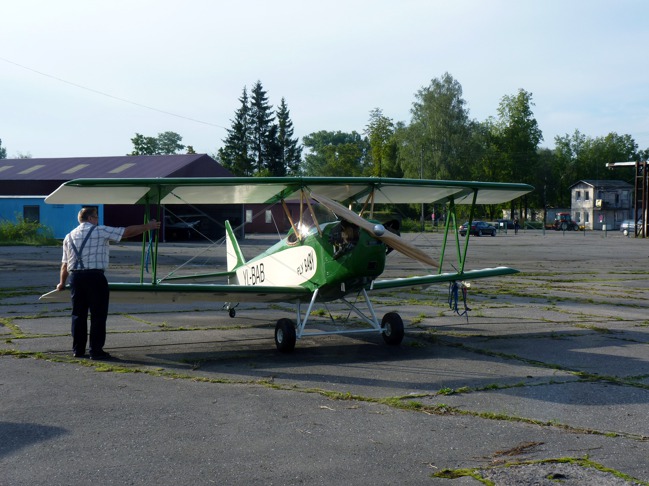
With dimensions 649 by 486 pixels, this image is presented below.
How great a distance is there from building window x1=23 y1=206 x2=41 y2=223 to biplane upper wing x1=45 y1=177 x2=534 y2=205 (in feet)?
123

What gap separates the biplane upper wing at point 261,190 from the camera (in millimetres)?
9539

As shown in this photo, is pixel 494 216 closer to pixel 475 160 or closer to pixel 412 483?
pixel 475 160

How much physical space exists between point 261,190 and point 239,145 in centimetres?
8337

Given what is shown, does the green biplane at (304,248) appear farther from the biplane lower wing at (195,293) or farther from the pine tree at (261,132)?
the pine tree at (261,132)

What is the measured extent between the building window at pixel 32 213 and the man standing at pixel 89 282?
40.1 m

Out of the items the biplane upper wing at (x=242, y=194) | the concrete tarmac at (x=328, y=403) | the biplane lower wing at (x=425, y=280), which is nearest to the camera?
the concrete tarmac at (x=328, y=403)

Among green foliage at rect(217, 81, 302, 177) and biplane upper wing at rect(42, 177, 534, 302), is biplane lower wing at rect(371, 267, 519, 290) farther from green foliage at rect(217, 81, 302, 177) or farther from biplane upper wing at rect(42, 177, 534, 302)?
green foliage at rect(217, 81, 302, 177)

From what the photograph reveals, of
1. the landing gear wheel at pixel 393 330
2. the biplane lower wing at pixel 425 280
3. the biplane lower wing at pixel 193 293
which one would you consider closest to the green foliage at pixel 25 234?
the biplane lower wing at pixel 193 293

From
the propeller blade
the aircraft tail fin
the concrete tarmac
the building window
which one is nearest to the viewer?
the concrete tarmac

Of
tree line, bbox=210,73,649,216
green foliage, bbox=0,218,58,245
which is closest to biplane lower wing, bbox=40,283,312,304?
green foliage, bbox=0,218,58,245

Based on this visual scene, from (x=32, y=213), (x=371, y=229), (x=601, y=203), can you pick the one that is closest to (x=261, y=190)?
(x=371, y=229)

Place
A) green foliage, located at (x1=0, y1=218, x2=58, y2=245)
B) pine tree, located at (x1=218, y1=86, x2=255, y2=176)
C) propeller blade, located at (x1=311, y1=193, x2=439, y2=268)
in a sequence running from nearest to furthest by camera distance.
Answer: propeller blade, located at (x1=311, y1=193, x2=439, y2=268) < green foliage, located at (x1=0, y1=218, x2=58, y2=245) < pine tree, located at (x1=218, y1=86, x2=255, y2=176)

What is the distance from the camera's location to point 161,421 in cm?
585

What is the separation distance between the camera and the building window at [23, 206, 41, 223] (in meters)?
45.7
